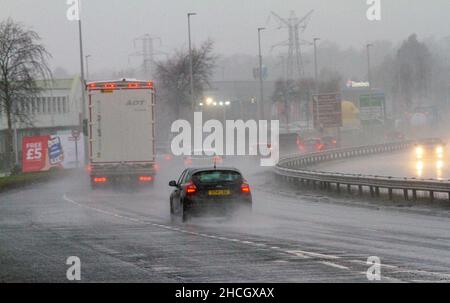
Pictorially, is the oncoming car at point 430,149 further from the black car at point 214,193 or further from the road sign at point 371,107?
the black car at point 214,193

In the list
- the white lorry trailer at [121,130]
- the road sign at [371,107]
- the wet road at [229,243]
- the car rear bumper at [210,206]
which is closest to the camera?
the wet road at [229,243]

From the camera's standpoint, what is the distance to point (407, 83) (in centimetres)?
13825

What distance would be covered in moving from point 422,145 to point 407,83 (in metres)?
64.9

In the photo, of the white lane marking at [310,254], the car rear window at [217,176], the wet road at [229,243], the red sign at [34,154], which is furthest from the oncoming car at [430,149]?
the white lane marking at [310,254]

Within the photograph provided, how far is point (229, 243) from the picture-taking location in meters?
18.2

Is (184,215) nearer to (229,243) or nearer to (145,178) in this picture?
(229,243)

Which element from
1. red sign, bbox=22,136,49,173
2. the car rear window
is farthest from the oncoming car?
the car rear window

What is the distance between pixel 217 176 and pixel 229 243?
20.7ft

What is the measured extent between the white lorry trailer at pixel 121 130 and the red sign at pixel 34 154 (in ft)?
64.3

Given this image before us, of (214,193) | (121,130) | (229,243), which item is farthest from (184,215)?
(121,130)

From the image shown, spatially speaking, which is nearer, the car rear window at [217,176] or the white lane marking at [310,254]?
the white lane marking at [310,254]

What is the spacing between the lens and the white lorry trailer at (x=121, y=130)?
38.5 meters

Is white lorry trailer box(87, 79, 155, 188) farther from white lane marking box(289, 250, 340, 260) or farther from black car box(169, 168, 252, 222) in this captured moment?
white lane marking box(289, 250, 340, 260)
